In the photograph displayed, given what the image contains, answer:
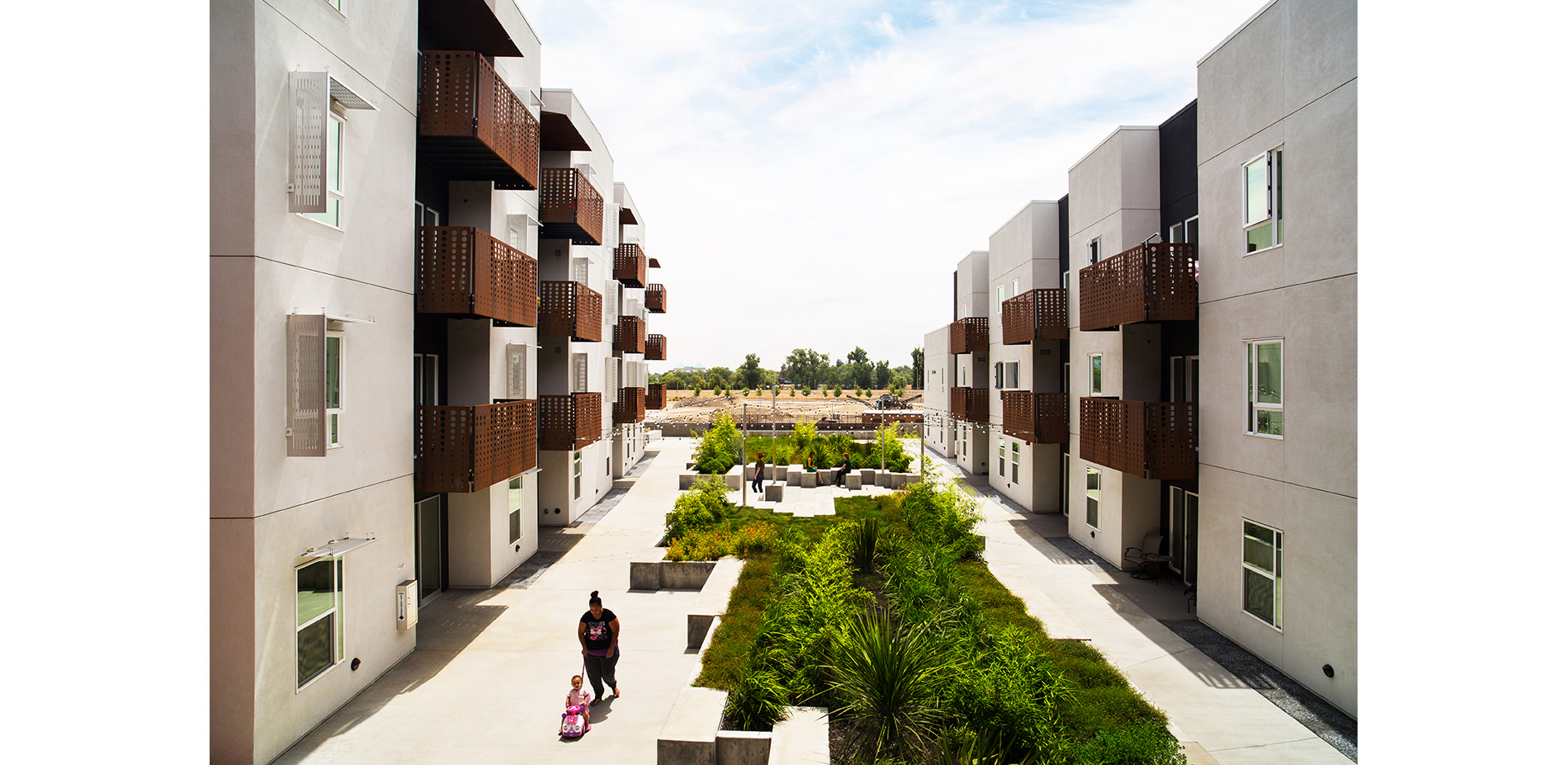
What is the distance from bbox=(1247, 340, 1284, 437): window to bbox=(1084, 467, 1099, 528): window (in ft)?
22.2

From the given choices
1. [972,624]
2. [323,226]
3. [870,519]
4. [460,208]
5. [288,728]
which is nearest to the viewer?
[288,728]

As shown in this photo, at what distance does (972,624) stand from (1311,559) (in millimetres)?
4990

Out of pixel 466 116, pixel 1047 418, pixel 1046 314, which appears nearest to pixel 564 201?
pixel 466 116

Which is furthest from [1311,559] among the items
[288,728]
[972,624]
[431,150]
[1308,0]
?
[431,150]

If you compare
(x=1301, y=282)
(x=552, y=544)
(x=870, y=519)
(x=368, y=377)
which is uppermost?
(x=1301, y=282)

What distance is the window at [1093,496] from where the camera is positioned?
17.8 m

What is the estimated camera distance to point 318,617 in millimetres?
8609

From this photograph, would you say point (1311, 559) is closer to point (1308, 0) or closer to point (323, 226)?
point (1308, 0)

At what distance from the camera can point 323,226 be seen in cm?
855

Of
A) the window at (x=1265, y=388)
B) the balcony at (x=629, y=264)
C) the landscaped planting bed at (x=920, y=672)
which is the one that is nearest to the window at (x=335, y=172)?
the landscaped planting bed at (x=920, y=672)

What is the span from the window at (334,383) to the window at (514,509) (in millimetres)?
6952

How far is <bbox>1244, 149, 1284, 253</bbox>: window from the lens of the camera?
10.7 meters

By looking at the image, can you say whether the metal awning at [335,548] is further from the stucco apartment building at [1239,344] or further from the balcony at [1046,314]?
the balcony at [1046,314]

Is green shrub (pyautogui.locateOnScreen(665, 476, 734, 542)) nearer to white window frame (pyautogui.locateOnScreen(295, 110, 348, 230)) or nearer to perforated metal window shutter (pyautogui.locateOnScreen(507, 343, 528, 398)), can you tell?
perforated metal window shutter (pyautogui.locateOnScreen(507, 343, 528, 398))
